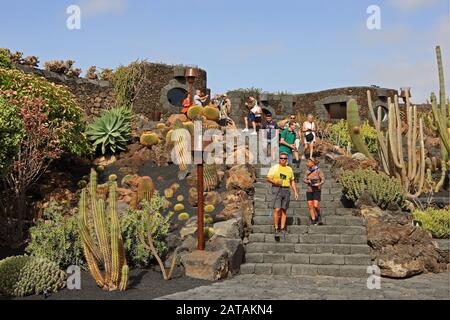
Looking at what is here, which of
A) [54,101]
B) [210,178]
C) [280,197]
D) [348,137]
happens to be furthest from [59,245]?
[348,137]

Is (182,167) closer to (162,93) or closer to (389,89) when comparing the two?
(162,93)

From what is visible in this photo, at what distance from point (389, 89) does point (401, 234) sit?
69.2 feet

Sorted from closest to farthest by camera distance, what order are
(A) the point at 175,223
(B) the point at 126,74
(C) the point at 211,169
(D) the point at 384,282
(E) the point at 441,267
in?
(D) the point at 384,282, (E) the point at 441,267, (A) the point at 175,223, (C) the point at 211,169, (B) the point at 126,74

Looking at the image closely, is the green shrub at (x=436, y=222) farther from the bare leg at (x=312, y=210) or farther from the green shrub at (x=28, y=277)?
the green shrub at (x=28, y=277)

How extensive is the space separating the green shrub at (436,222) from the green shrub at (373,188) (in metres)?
0.51

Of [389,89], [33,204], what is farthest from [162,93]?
[389,89]

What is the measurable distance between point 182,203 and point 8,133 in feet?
13.3

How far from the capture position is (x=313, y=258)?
30.8 ft

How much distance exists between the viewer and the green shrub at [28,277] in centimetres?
A: 719

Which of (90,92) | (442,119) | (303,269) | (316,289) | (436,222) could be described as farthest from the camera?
(90,92)

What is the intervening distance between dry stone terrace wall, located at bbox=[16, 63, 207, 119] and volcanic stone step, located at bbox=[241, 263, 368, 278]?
10.9m

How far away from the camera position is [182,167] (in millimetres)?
13664

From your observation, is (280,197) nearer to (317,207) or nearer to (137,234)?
(317,207)
